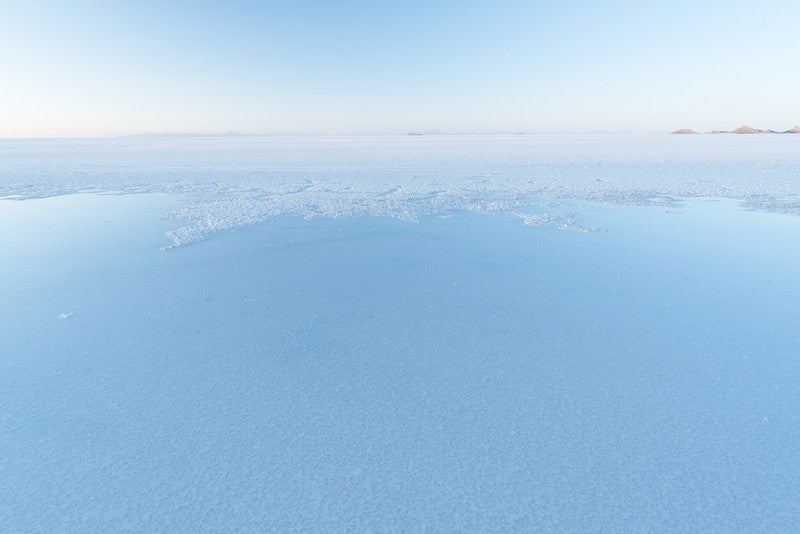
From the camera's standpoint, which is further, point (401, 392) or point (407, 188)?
point (407, 188)

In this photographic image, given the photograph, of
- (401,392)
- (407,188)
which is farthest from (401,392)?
(407,188)

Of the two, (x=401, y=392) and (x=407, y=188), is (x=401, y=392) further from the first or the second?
(x=407, y=188)

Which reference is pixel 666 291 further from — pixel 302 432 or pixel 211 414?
pixel 211 414

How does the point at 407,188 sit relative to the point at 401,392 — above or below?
above

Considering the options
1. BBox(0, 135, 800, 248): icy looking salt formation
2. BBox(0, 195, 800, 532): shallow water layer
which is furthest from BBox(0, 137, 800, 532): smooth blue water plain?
BBox(0, 135, 800, 248): icy looking salt formation

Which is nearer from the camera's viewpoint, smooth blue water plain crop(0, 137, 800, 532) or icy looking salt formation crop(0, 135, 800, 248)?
smooth blue water plain crop(0, 137, 800, 532)

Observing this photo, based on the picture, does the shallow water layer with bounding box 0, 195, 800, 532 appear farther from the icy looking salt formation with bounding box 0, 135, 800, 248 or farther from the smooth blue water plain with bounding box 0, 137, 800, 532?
the icy looking salt formation with bounding box 0, 135, 800, 248

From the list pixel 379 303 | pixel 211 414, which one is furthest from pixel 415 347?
pixel 211 414
